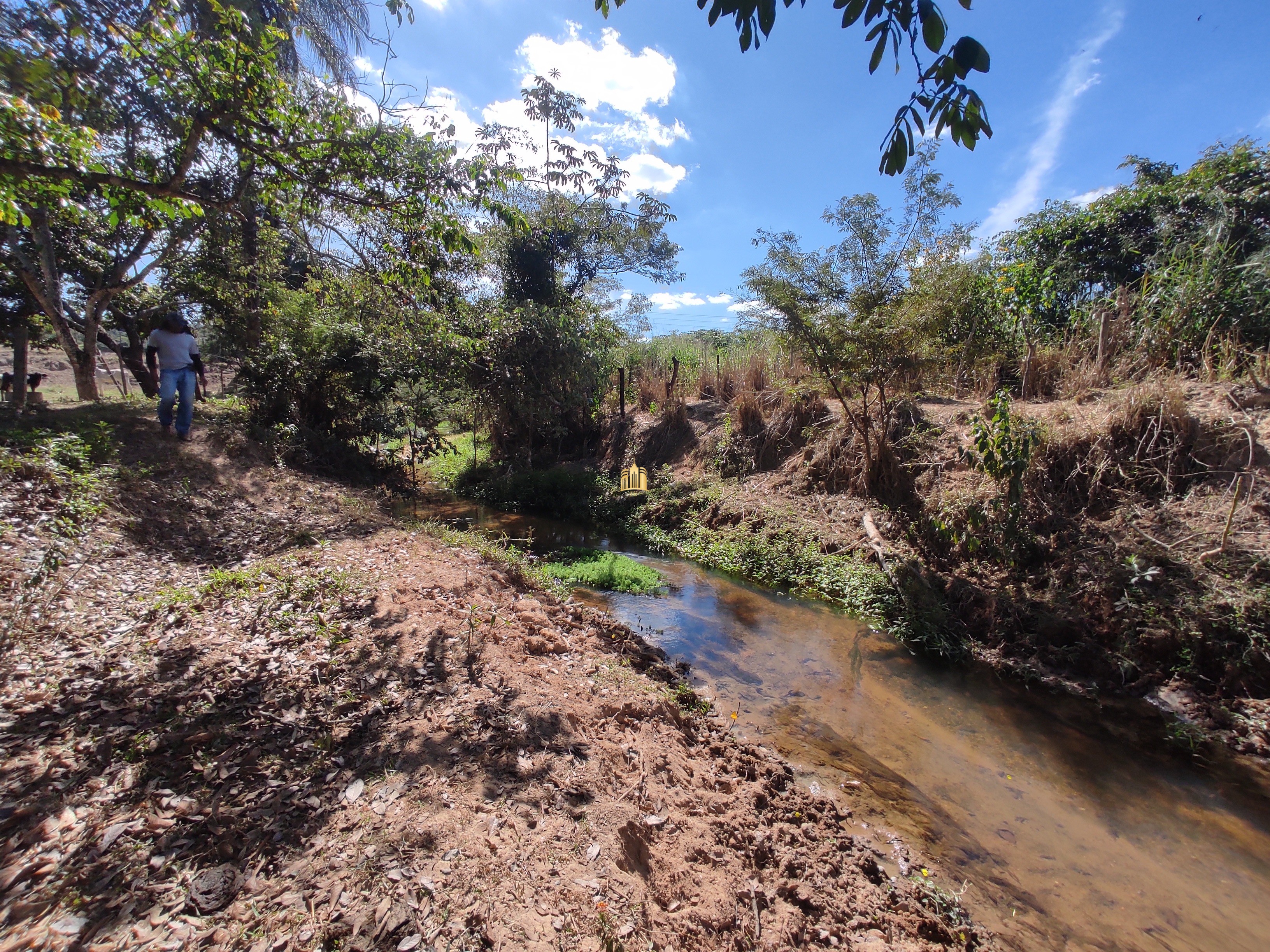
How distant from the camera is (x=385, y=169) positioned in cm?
459

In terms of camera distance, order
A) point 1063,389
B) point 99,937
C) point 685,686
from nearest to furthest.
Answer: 1. point 99,937
2. point 685,686
3. point 1063,389

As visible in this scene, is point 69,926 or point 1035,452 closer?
point 69,926

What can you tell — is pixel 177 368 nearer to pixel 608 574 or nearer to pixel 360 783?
pixel 608 574


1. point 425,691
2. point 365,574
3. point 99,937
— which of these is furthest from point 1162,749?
point 365,574

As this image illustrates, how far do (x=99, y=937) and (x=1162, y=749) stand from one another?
6705mm

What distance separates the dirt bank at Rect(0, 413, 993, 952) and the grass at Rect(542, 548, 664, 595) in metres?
2.41

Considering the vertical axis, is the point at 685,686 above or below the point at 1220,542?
below

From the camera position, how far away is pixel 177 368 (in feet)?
23.4

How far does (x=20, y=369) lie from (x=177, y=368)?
362cm

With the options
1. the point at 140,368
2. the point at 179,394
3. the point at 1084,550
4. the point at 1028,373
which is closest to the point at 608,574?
the point at 1084,550

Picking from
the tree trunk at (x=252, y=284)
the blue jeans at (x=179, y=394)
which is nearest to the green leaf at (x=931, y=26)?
the blue jeans at (x=179, y=394)

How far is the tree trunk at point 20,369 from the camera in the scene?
24.9 ft

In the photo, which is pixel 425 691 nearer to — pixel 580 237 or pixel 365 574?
pixel 365 574

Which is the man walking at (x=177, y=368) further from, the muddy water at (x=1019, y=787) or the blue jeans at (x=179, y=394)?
the muddy water at (x=1019, y=787)
